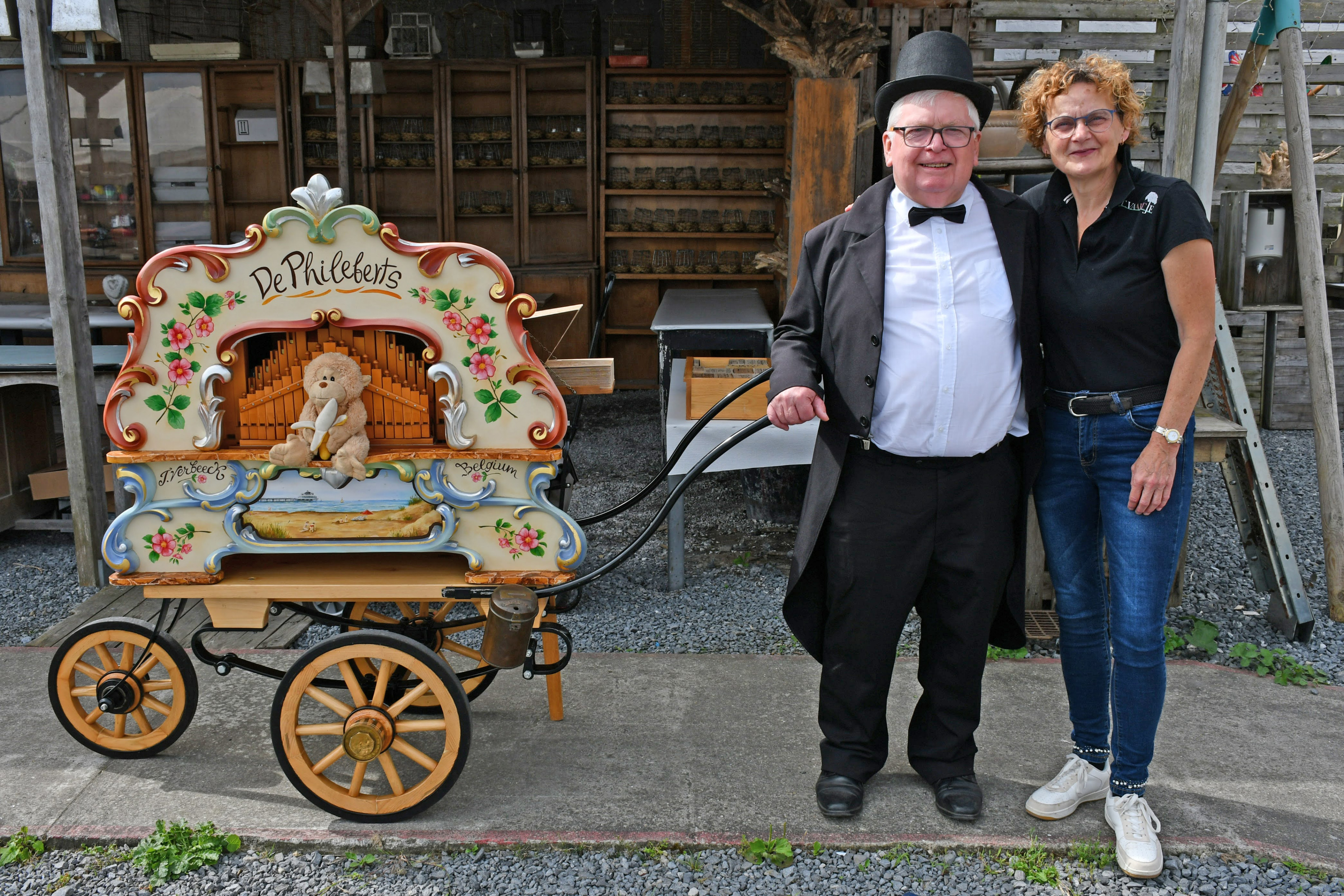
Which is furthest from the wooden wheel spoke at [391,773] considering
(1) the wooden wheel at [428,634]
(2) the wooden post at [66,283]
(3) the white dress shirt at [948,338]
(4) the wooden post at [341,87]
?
(4) the wooden post at [341,87]

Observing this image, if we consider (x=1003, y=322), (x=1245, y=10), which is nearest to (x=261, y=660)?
(x=1003, y=322)

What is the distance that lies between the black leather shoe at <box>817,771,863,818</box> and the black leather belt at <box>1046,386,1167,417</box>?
107 centimetres

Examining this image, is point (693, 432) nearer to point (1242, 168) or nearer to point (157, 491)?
point (157, 491)

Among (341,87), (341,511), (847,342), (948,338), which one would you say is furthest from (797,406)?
(341,87)

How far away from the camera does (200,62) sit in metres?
8.55

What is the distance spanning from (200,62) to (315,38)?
4.16 ft

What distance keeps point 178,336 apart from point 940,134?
5.90ft

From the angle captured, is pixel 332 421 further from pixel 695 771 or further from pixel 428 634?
pixel 695 771

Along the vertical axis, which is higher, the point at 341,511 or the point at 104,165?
the point at 104,165

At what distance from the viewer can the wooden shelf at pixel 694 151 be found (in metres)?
8.73

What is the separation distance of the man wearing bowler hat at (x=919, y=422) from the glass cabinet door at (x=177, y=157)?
25.5ft

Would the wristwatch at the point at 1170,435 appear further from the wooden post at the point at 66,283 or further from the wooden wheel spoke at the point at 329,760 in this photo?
the wooden post at the point at 66,283

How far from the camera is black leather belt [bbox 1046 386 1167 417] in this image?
2.28m

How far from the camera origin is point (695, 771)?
9.27 ft
